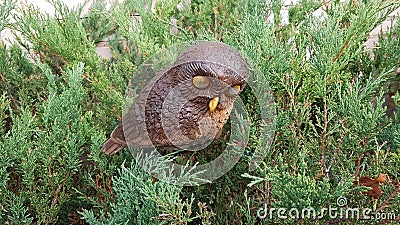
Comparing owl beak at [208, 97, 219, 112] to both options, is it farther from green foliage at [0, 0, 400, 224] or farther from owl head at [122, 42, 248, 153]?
green foliage at [0, 0, 400, 224]

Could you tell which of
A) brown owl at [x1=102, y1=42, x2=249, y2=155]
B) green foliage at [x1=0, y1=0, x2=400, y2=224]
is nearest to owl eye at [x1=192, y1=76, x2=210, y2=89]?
brown owl at [x1=102, y1=42, x2=249, y2=155]

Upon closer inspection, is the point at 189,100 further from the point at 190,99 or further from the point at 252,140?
the point at 252,140

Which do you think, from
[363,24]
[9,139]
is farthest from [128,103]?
[363,24]

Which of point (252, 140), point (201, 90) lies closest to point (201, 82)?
point (201, 90)

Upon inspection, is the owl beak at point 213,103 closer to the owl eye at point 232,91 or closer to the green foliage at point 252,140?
the owl eye at point 232,91

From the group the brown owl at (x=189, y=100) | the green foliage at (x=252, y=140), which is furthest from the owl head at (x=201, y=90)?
the green foliage at (x=252, y=140)

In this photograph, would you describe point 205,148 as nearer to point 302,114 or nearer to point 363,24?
point 302,114
